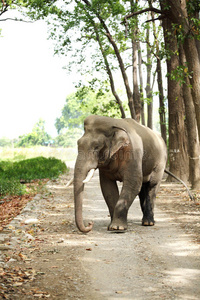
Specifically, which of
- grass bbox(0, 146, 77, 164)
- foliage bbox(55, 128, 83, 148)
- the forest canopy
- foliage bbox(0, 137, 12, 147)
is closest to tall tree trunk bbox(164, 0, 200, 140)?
the forest canopy

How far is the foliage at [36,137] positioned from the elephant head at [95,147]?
102 m

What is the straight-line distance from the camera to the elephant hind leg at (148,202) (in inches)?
366

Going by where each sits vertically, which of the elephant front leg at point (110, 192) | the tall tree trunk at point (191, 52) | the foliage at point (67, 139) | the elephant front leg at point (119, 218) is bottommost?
the foliage at point (67, 139)

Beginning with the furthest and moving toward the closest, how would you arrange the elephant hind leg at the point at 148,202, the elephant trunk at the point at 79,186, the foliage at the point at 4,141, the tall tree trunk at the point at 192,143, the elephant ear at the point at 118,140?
the foliage at the point at 4,141, the tall tree trunk at the point at 192,143, the elephant hind leg at the point at 148,202, the elephant ear at the point at 118,140, the elephant trunk at the point at 79,186

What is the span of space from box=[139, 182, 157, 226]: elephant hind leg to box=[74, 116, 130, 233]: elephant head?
55.3 inches

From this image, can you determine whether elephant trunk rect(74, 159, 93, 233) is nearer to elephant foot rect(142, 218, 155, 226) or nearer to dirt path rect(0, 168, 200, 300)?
dirt path rect(0, 168, 200, 300)

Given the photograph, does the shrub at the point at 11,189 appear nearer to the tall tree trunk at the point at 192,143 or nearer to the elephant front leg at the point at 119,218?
the tall tree trunk at the point at 192,143

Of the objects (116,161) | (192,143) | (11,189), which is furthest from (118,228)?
(11,189)

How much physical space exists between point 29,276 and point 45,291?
574mm

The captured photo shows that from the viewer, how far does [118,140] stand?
854 cm

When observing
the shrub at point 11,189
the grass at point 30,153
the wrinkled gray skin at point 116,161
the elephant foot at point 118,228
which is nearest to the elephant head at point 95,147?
the wrinkled gray skin at point 116,161

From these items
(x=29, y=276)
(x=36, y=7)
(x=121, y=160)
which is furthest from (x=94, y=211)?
(x=36, y=7)

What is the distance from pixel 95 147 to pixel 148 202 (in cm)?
192

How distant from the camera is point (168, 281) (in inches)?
217
